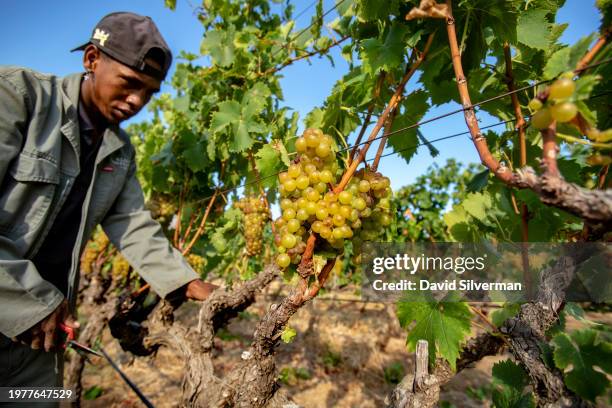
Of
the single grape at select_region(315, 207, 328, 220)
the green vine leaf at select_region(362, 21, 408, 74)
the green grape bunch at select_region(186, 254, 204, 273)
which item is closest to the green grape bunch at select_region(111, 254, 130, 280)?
the green grape bunch at select_region(186, 254, 204, 273)

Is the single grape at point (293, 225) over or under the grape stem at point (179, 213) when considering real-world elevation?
under

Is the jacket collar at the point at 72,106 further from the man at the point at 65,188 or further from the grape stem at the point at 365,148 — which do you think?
the grape stem at the point at 365,148

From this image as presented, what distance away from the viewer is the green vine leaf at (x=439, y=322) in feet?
4.78

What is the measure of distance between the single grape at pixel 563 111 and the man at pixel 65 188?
81.0 inches

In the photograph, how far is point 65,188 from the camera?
2.10 metres

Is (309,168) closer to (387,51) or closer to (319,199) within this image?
(319,199)

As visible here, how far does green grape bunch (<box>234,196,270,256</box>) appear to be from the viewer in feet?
11.8

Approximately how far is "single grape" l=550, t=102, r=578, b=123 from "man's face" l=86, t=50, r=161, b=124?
209 cm

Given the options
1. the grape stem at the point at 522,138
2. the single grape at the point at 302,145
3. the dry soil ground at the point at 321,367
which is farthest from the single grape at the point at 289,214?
the dry soil ground at the point at 321,367

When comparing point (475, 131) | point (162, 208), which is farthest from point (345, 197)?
point (162, 208)

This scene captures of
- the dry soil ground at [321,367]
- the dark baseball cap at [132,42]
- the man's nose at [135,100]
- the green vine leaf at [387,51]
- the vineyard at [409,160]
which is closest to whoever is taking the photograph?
the vineyard at [409,160]

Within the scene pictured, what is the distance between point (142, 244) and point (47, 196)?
2.49 feet

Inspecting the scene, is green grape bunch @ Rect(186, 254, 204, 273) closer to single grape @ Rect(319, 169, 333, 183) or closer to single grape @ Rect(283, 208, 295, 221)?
single grape @ Rect(283, 208, 295, 221)

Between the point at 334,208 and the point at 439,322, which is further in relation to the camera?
the point at 439,322
